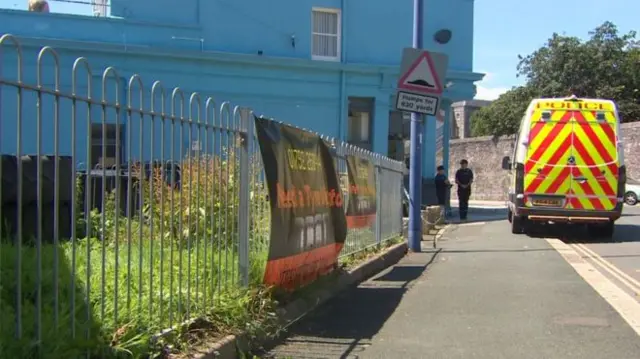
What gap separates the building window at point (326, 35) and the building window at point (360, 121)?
5.07 feet

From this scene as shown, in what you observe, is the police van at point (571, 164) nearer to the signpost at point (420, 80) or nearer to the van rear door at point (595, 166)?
the van rear door at point (595, 166)

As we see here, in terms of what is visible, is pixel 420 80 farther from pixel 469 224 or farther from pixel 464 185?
pixel 464 185

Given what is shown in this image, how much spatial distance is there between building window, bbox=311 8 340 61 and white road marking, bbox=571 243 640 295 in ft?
33.6

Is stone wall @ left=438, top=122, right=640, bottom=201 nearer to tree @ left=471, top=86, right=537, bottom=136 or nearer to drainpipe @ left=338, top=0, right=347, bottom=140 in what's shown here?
tree @ left=471, top=86, right=537, bottom=136

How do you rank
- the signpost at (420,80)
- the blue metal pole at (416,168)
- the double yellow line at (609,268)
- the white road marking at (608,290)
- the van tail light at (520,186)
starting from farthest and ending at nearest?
the van tail light at (520,186), the blue metal pole at (416,168), the signpost at (420,80), the double yellow line at (609,268), the white road marking at (608,290)

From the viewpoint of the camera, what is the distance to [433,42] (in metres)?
21.2

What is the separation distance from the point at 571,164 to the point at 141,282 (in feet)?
36.4

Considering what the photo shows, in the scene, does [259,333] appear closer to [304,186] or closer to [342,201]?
[304,186]

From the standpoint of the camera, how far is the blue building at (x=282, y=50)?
58.3 feet

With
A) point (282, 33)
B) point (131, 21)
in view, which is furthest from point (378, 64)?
point (131, 21)

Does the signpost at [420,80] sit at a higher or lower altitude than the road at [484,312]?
higher

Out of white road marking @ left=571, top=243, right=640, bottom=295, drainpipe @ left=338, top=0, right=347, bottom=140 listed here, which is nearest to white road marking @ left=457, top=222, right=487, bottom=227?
drainpipe @ left=338, top=0, right=347, bottom=140

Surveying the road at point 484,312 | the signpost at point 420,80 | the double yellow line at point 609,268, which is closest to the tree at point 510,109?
the double yellow line at point 609,268

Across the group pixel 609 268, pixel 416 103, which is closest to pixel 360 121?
pixel 416 103
